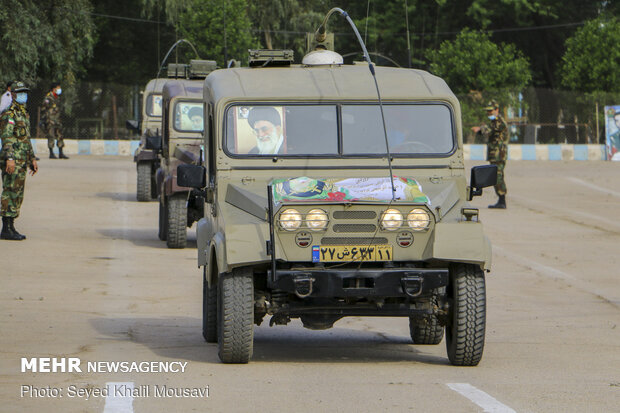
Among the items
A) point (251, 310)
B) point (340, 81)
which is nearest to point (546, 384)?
point (251, 310)

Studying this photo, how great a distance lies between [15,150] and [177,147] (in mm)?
2303

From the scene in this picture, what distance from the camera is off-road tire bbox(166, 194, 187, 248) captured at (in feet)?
57.0

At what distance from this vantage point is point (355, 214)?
875 cm

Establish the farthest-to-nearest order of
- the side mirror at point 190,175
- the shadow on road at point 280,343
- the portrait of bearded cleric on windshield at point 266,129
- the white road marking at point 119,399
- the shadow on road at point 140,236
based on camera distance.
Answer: the shadow on road at point 140,236, the portrait of bearded cleric on windshield at point 266,129, the side mirror at point 190,175, the shadow on road at point 280,343, the white road marking at point 119,399

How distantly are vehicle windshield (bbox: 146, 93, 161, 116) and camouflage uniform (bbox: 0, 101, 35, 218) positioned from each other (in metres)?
7.03

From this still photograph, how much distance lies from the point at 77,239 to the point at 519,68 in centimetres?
3284

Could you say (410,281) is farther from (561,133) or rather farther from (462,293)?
(561,133)

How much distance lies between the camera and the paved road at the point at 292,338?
7.62 meters

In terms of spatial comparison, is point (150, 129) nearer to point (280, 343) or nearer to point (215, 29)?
point (280, 343)

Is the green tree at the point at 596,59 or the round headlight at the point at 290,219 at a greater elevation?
the green tree at the point at 596,59

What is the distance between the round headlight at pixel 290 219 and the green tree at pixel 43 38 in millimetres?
36278

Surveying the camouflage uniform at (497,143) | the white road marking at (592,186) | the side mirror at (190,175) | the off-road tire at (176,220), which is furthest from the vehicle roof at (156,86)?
the side mirror at (190,175)

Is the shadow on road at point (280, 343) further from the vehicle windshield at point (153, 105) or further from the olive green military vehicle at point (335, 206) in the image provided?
the vehicle windshield at point (153, 105)

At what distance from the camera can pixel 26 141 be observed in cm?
1709
